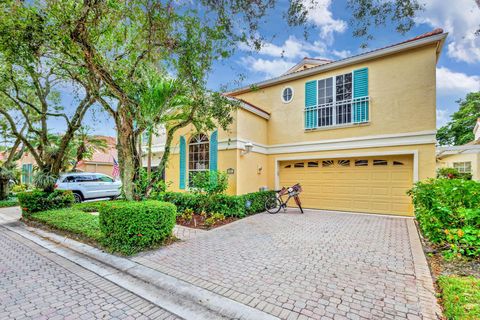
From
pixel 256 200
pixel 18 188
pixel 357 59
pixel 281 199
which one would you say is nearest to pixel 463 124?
pixel 357 59

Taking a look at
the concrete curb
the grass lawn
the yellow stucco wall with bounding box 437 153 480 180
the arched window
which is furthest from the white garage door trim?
the yellow stucco wall with bounding box 437 153 480 180

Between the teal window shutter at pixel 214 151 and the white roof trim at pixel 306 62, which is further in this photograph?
the white roof trim at pixel 306 62

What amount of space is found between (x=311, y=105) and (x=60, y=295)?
10485mm

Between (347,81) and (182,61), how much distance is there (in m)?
7.40

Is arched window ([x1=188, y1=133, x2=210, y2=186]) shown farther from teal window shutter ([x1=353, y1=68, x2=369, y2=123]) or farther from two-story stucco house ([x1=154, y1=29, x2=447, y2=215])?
teal window shutter ([x1=353, y1=68, x2=369, y2=123])

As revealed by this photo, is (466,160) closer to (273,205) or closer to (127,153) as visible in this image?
(273,205)

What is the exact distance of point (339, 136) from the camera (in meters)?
9.98

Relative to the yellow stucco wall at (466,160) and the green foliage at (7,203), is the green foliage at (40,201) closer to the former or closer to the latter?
the green foliage at (7,203)

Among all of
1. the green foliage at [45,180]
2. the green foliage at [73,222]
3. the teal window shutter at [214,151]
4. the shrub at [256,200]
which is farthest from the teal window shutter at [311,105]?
the green foliage at [45,180]

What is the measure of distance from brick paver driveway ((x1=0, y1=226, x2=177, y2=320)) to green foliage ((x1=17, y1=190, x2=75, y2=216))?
4813mm

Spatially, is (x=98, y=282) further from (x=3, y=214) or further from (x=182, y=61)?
(x=3, y=214)

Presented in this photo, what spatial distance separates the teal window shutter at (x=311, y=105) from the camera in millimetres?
10594

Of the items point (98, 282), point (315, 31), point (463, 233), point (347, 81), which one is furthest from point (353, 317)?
point (347, 81)

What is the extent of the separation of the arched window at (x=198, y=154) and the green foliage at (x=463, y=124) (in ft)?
100
